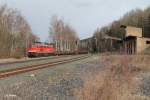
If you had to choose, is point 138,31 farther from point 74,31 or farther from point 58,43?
point 74,31

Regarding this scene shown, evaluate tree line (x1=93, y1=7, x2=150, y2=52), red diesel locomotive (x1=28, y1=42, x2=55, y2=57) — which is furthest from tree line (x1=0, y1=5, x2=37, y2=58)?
tree line (x1=93, y1=7, x2=150, y2=52)

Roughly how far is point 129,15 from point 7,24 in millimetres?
87071

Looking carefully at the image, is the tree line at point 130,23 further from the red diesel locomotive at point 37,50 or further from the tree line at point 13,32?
the red diesel locomotive at point 37,50

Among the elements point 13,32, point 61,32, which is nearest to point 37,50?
point 13,32

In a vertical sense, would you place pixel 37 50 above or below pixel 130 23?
below

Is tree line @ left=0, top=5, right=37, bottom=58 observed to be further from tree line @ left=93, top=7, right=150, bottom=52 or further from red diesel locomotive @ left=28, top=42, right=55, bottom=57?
tree line @ left=93, top=7, right=150, bottom=52

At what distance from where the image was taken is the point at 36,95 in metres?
9.78

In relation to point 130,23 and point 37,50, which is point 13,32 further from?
point 130,23

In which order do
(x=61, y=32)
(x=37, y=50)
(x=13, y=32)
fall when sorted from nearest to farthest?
(x=37, y=50), (x=13, y=32), (x=61, y=32)

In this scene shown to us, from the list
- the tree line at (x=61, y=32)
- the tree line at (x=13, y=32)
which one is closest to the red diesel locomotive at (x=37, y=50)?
the tree line at (x=13, y=32)

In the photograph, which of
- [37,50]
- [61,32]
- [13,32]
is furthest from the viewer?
[61,32]

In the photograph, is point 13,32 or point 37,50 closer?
point 37,50

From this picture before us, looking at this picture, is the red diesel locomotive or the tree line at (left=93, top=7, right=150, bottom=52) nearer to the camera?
the red diesel locomotive

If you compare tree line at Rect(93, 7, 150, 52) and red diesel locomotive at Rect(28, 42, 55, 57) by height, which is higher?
tree line at Rect(93, 7, 150, 52)
